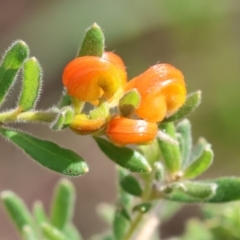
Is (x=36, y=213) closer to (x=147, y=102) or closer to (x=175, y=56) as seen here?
(x=147, y=102)

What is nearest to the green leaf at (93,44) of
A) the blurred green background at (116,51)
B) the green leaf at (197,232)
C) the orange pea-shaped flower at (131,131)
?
the orange pea-shaped flower at (131,131)

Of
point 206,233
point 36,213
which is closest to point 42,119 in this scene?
point 36,213

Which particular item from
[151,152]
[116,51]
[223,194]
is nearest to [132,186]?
[151,152]

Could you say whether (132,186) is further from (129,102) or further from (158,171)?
(129,102)

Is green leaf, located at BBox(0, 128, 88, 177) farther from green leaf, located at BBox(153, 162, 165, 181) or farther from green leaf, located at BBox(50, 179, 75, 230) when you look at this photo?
green leaf, located at BBox(50, 179, 75, 230)

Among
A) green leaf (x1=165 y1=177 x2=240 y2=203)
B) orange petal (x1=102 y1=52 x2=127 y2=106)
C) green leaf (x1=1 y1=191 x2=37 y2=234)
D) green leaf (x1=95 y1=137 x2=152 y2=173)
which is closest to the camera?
orange petal (x1=102 y1=52 x2=127 y2=106)

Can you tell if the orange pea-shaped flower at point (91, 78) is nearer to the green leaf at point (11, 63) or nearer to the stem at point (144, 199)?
the green leaf at point (11, 63)

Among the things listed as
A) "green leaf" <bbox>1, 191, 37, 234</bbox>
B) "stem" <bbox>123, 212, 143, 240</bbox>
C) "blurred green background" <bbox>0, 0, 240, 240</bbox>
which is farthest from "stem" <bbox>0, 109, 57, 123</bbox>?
"blurred green background" <bbox>0, 0, 240, 240</bbox>
